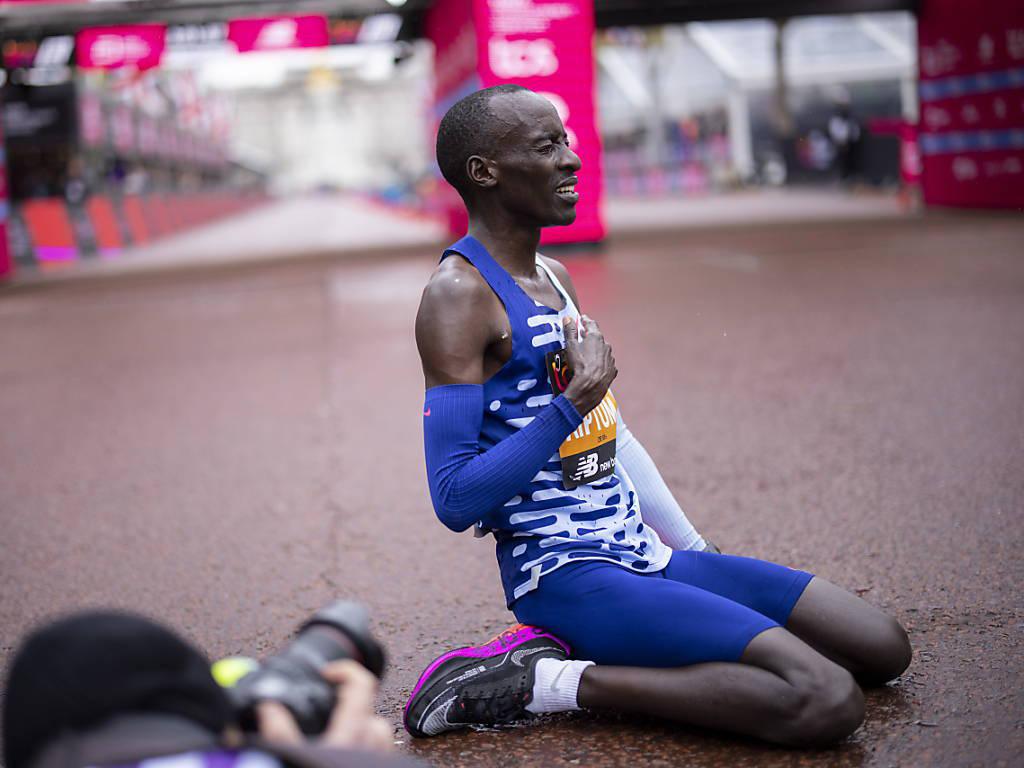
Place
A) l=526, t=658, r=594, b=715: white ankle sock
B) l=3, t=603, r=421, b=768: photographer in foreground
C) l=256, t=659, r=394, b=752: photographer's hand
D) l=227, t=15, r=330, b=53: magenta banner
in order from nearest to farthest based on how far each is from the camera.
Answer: l=3, t=603, r=421, b=768: photographer in foreground → l=256, t=659, r=394, b=752: photographer's hand → l=526, t=658, r=594, b=715: white ankle sock → l=227, t=15, r=330, b=53: magenta banner

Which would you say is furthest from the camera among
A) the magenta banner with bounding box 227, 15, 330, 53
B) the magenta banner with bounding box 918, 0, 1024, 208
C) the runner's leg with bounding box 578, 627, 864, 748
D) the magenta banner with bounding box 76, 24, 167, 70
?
the magenta banner with bounding box 227, 15, 330, 53

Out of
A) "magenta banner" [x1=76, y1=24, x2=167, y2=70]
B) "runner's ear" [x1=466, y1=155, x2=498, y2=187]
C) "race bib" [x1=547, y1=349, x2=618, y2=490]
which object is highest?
"magenta banner" [x1=76, y1=24, x2=167, y2=70]

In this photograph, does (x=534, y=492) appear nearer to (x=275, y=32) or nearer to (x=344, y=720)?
(x=344, y=720)

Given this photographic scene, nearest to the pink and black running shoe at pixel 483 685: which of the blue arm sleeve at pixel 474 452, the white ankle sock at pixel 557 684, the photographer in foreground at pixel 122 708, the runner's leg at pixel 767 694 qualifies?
the white ankle sock at pixel 557 684

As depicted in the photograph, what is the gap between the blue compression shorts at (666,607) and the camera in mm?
2234

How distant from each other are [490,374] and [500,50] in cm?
1304

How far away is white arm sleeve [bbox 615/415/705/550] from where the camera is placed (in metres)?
2.72

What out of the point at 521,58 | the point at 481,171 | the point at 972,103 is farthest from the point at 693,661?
the point at 972,103

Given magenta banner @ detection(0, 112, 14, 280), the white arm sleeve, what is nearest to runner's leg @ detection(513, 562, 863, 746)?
the white arm sleeve

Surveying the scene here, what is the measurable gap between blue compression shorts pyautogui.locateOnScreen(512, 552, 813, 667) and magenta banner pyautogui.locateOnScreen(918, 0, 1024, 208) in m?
16.0

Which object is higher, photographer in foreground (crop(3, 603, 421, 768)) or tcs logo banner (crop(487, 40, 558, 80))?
tcs logo banner (crop(487, 40, 558, 80))

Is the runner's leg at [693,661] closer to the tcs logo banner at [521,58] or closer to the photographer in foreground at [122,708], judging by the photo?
the photographer in foreground at [122,708]

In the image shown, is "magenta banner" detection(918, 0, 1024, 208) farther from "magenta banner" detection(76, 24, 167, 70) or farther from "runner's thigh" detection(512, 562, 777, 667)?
"runner's thigh" detection(512, 562, 777, 667)

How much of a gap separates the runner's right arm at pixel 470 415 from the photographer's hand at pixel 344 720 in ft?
2.49
